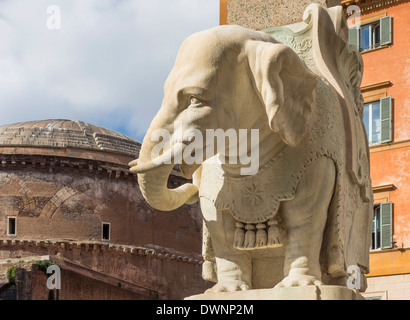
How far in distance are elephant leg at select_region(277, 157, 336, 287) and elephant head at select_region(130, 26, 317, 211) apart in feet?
0.67

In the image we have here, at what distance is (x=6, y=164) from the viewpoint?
3547cm

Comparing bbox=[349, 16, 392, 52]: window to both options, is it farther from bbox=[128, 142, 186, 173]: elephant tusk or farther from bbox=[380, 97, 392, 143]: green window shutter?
bbox=[128, 142, 186, 173]: elephant tusk

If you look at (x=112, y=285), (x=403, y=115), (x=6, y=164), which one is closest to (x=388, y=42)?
(x=403, y=115)

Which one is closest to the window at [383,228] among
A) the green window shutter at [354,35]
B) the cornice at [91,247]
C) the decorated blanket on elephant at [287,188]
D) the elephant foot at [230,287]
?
the green window shutter at [354,35]

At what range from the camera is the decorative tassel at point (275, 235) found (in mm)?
4047

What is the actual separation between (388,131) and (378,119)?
37cm

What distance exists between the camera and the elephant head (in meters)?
3.85

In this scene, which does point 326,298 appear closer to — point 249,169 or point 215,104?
point 249,169

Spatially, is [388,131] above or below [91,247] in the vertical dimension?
above

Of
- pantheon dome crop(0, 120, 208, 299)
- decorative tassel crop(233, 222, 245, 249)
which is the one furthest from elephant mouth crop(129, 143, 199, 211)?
pantheon dome crop(0, 120, 208, 299)

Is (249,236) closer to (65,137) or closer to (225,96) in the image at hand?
(225,96)

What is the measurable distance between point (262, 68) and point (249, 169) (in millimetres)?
467

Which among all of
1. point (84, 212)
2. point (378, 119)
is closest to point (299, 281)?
point (378, 119)

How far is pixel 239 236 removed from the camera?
4117 millimetres
